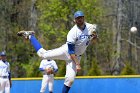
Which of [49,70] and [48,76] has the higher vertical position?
[49,70]

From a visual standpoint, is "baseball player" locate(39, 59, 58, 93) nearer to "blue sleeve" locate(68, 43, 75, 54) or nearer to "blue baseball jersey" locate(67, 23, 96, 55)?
"blue baseball jersey" locate(67, 23, 96, 55)

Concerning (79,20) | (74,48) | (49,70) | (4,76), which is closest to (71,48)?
(74,48)

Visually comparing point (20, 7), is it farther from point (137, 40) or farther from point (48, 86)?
point (48, 86)

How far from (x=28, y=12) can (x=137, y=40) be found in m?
11.3

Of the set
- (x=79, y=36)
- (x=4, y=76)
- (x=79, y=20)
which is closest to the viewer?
(x=79, y=20)

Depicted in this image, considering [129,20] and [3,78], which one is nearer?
[3,78]

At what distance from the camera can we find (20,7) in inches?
1280

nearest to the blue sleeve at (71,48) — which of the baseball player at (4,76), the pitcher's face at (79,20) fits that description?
the pitcher's face at (79,20)

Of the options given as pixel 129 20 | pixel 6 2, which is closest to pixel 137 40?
pixel 129 20

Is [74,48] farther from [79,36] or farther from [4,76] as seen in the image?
[4,76]

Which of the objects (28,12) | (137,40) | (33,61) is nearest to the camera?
(33,61)

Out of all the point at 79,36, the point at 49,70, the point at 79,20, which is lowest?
the point at 49,70

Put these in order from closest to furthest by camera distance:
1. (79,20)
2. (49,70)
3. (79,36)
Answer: (79,20)
(79,36)
(49,70)

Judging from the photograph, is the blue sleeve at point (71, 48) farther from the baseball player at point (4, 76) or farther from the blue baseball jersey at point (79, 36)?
the baseball player at point (4, 76)
